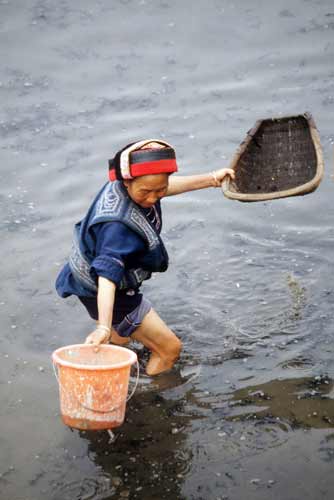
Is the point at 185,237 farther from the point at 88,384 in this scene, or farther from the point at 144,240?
the point at 88,384

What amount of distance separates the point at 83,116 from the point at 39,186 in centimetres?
137

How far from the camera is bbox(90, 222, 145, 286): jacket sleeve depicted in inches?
144

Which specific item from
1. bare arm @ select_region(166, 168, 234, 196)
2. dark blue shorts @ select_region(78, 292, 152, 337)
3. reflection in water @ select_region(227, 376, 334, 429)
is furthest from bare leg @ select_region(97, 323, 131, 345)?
bare arm @ select_region(166, 168, 234, 196)

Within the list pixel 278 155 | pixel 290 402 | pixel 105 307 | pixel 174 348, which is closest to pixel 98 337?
pixel 105 307

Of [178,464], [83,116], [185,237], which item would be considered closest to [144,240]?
[178,464]

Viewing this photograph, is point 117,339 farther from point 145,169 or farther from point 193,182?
point 145,169

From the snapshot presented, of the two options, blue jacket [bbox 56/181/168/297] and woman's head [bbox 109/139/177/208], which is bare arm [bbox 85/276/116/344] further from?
woman's head [bbox 109/139/177/208]

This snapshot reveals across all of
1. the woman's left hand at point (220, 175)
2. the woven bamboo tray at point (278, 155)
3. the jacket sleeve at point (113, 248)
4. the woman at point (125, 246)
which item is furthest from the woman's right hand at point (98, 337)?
the woven bamboo tray at point (278, 155)

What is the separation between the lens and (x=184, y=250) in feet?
19.0

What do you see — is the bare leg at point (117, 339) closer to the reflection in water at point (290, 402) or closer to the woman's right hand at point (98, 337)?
the reflection in water at point (290, 402)

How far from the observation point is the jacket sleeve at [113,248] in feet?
12.0

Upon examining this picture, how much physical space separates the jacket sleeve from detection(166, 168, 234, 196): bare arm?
670mm

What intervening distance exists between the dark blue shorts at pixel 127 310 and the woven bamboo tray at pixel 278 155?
1.48 metres

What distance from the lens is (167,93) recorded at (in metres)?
8.02
